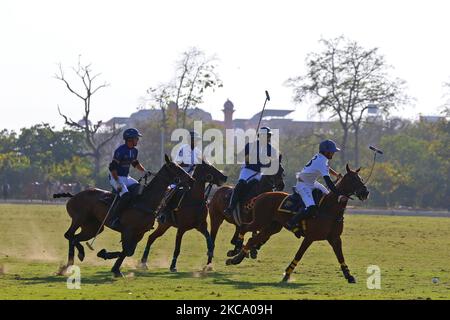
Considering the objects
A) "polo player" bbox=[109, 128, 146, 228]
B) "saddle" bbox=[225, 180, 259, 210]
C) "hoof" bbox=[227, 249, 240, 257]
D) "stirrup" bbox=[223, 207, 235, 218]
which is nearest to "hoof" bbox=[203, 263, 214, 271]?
"hoof" bbox=[227, 249, 240, 257]

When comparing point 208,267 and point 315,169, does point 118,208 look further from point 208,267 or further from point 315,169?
point 315,169

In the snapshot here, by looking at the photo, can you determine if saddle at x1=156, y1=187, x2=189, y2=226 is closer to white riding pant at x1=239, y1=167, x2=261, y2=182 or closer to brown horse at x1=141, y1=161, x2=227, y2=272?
brown horse at x1=141, y1=161, x2=227, y2=272

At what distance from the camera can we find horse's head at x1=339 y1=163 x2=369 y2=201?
22203mm

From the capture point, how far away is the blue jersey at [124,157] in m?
23.4

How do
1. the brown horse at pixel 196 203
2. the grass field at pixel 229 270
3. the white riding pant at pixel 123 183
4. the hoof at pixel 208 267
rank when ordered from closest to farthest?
1. the grass field at pixel 229 270
2. the white riding pant at pixel 123 183
3. the hoof at pixel 208 267
4. the brown horse at pixel 196 203

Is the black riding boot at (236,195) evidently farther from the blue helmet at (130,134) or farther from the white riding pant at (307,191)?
the blue helmet at (130,134)

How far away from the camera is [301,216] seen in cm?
2280

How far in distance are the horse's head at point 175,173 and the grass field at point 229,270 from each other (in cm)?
196

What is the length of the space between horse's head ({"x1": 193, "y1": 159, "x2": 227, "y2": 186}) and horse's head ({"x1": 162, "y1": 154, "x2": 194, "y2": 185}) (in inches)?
91.0

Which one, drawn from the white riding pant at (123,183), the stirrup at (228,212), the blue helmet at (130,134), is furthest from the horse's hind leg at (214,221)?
the blue helmet at (130,134)

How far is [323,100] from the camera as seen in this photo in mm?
80938

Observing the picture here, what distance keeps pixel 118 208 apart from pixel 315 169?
4049 millimetres
